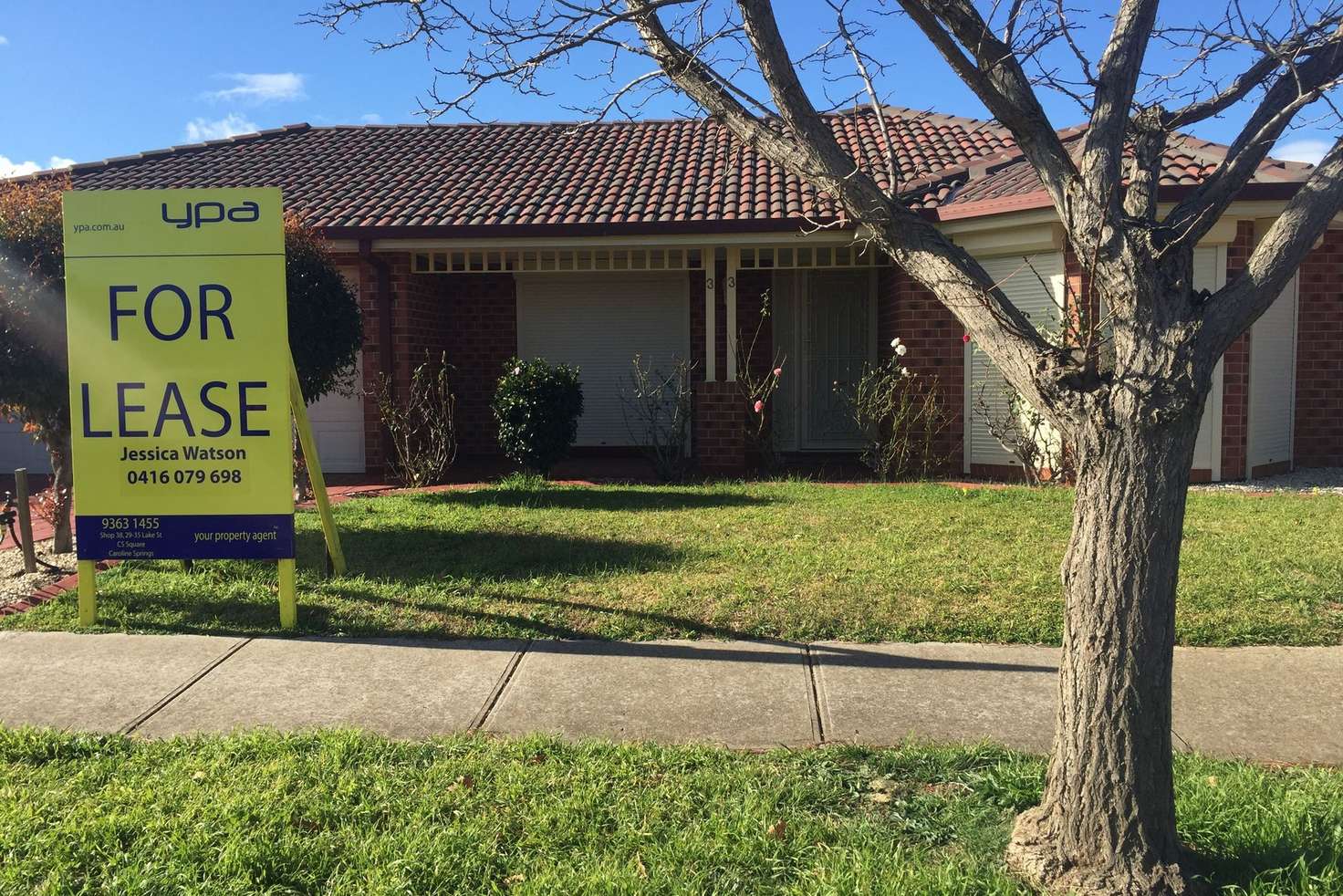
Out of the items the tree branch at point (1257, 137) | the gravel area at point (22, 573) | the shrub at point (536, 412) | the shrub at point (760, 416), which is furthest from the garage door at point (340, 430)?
the tree branch at point (1257, 137)

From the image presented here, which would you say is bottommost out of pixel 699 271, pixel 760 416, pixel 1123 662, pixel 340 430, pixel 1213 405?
pixel 1123 662

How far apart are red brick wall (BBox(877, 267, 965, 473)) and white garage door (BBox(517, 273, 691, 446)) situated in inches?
129

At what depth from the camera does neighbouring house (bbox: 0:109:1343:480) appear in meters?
10.4

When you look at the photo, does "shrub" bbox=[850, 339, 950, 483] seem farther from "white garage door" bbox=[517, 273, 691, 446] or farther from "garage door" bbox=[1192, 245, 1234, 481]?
"white garage door" bbox=[517, 273, 691, 446]

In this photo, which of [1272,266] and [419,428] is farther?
[419,428]

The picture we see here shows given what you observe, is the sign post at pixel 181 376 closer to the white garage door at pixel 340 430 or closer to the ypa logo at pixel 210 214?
the ypa logo at pixel 210 214

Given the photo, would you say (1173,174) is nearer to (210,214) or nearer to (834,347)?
(834,347)

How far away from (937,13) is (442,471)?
29.5ft

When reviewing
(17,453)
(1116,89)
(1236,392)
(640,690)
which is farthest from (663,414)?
(1116,89)

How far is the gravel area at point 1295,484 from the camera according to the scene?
9714 millimetres

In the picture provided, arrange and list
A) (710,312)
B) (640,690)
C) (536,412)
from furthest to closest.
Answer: (710,312) < (536,412) < (640,690)

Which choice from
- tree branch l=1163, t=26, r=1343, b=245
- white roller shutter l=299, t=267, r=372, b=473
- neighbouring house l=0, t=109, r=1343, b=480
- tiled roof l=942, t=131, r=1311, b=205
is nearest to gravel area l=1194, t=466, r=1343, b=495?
neighbouring house l=0, t=109, r=1343, b=480

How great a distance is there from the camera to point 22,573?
707 cm

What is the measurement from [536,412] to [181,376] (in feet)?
15.1
